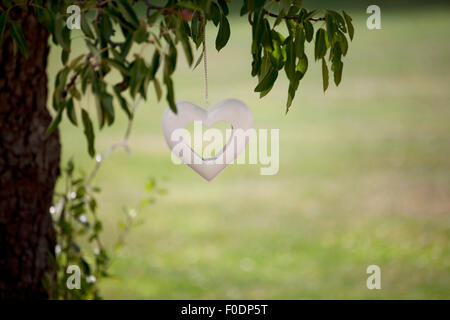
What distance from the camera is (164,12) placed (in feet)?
4.66

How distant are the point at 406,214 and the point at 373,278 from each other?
1117 mm

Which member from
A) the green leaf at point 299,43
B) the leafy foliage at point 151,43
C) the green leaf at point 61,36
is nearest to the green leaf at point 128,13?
the leafy foliage at point 151,43

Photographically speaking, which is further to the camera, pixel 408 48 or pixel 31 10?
pixel 408 48

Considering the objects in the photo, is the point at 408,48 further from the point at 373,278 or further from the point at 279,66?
Answer: the point at 279,66

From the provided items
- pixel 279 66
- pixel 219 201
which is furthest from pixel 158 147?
pixel 279 66

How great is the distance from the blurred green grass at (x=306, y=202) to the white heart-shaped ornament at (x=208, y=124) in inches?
95.3

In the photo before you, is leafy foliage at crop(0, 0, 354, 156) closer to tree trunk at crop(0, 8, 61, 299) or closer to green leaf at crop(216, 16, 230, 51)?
green leaf at crop(216, 16, 230, 51)

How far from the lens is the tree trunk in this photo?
7.57 feet

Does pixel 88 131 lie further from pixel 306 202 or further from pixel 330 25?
pixel 306 202

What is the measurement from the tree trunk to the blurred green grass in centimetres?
180

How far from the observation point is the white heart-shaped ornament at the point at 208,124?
1776 mm

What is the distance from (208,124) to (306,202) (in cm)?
378

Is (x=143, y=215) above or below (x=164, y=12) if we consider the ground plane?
below

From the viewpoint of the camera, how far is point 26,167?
238cm
